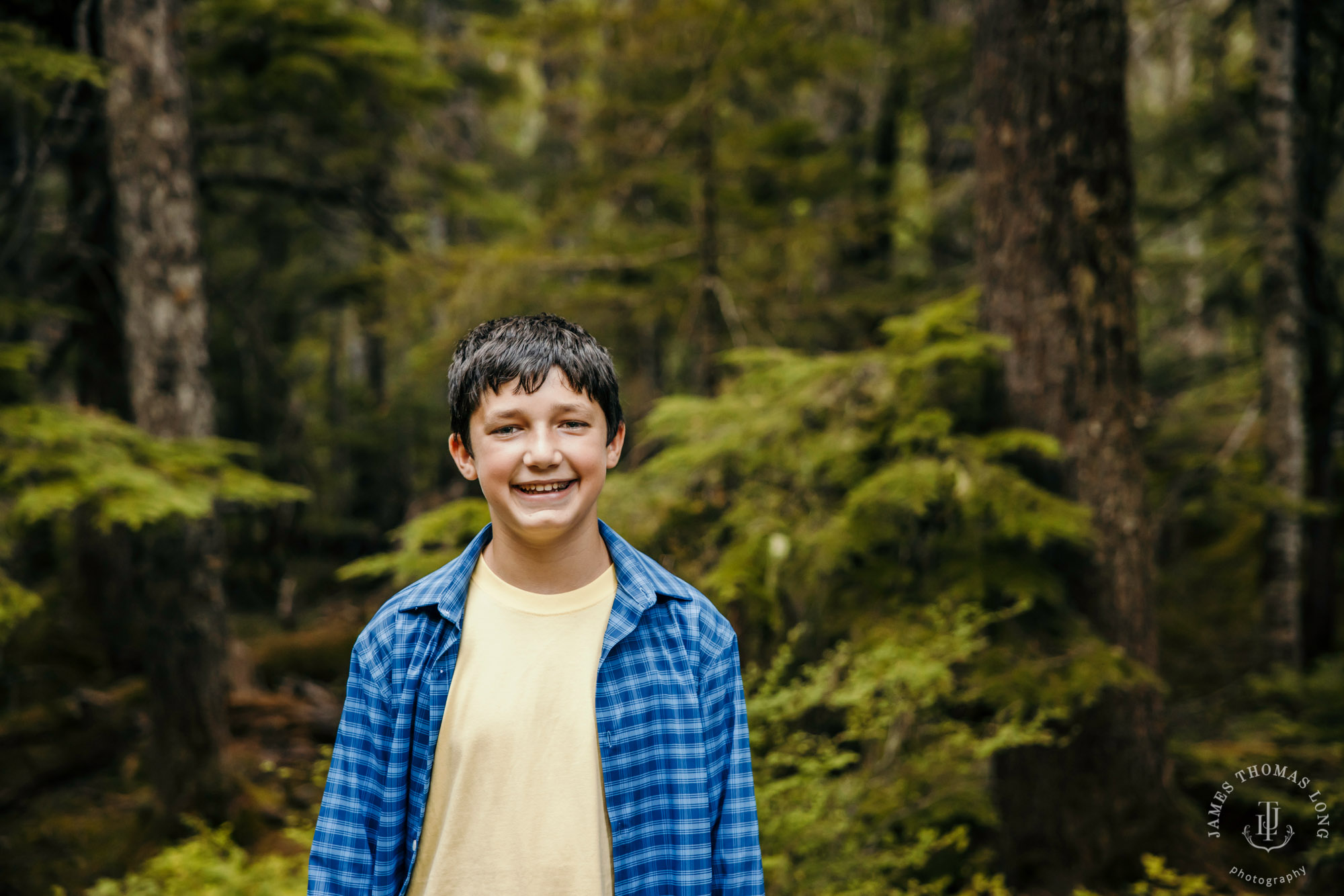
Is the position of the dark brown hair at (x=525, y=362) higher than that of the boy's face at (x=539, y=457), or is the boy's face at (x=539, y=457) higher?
the dark brown hair at (x=525, y=362)

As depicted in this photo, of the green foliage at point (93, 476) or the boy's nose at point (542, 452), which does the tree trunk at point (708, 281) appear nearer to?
the green foliage at point (93, 476)

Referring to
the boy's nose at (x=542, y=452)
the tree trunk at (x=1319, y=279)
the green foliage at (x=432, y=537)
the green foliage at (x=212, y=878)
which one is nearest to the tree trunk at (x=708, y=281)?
the green foliage at (x=432, y=537)

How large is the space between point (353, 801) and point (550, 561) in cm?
60

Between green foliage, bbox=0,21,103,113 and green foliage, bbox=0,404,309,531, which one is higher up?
green foliage, bbox=0,21,103,113

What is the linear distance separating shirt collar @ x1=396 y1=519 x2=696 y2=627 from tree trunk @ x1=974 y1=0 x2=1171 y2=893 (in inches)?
138

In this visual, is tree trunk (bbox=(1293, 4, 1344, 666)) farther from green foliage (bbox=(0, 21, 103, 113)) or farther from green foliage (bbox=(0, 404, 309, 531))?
green foliage (bbox=(0, 21, 103, 113))

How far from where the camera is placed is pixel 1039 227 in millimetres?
4609

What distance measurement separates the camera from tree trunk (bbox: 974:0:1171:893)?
4531 millimetres

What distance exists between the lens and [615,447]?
6.02ft

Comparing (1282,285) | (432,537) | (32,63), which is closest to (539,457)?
(432,537)

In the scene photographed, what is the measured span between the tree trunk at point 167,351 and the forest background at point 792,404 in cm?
3

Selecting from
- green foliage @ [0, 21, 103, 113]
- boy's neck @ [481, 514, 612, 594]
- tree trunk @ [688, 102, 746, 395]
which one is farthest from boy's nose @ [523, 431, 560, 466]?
tree trunk @ [688, 102, 746, 395]

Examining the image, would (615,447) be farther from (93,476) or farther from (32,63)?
(32,63)

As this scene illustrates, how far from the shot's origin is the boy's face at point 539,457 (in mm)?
1617
